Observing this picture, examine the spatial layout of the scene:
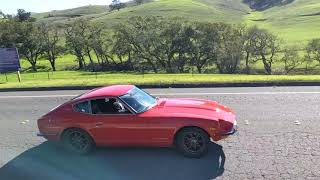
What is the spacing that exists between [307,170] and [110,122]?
12.0 ft

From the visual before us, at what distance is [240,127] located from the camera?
1064 cm

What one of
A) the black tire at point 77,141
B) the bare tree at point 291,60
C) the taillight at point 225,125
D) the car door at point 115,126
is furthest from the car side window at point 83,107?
the bare tree at point 291,60

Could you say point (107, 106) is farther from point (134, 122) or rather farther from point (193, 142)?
point (193, 142)

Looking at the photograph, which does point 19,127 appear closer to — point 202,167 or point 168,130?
point 168,130

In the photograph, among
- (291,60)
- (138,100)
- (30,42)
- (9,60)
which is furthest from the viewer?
(30,42)

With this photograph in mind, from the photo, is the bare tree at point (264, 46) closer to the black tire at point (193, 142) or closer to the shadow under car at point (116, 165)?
the shadow under car at point (116, 165)

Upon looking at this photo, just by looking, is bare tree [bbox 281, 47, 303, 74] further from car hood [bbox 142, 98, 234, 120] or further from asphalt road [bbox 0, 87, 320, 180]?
car hood [bbox 142, 98, 234, 120]

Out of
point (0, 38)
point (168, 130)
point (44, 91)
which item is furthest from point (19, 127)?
point (0, 38)

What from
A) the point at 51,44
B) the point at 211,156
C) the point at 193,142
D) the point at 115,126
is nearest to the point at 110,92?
the point at 115,126

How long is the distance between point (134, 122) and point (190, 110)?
3.60 feet

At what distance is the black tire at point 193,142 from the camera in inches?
329

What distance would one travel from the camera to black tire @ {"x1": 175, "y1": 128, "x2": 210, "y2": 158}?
8.36 m

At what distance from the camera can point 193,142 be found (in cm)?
842

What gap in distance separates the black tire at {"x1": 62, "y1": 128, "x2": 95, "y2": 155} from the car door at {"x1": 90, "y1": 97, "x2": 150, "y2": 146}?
211 mm
